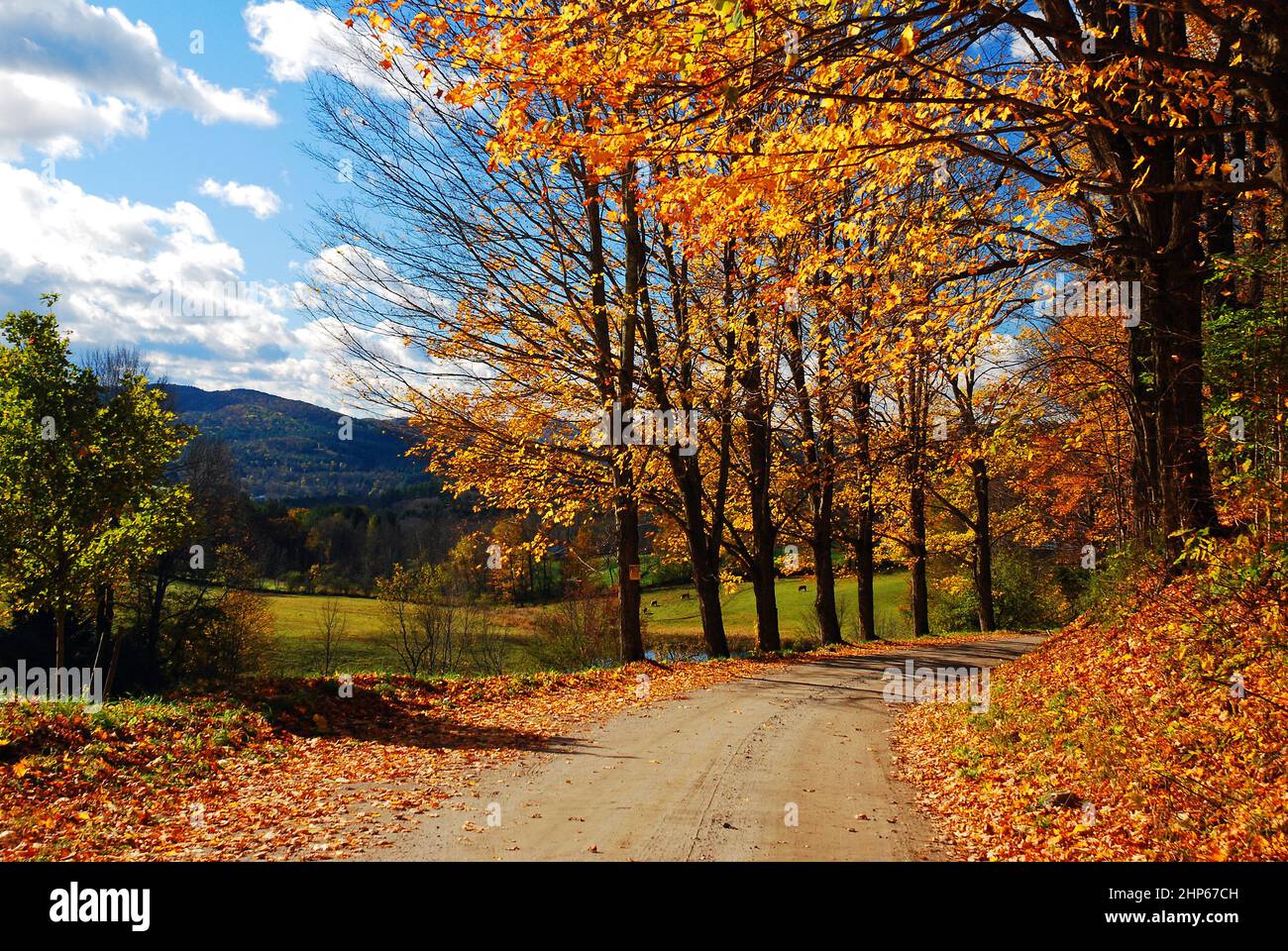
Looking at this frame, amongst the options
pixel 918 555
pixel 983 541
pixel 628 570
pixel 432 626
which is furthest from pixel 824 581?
pixel 432 626

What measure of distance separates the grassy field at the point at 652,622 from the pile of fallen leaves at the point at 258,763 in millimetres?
30001

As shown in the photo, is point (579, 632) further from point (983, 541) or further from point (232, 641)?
point (983, 541)

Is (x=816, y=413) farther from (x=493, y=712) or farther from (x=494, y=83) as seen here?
(x=494, y=83)

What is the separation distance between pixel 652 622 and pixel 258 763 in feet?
149

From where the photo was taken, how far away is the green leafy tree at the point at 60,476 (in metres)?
16.9

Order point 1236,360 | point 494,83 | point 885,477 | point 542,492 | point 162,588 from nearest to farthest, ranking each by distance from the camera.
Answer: point 494,83 < point 1236,360 < point 542,492 < point 885,477 < point 162,588

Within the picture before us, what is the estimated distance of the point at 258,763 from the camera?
28.1 ft

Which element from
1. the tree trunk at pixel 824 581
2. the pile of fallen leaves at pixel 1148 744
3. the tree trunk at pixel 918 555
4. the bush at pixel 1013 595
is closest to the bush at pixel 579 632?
the tree trunk at pixel 918 555

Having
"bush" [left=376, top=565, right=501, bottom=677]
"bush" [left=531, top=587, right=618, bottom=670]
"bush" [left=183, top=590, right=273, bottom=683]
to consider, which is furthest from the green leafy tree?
"bush" [left=376, top=565, right=501, bottom=677]

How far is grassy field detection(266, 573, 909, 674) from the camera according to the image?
46438 millimetres

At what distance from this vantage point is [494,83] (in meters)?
7.53

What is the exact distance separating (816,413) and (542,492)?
655cm

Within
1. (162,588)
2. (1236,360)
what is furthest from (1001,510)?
(162,588)

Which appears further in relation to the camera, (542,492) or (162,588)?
(162,588)
